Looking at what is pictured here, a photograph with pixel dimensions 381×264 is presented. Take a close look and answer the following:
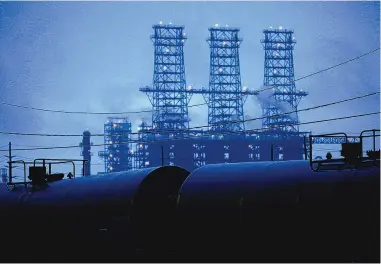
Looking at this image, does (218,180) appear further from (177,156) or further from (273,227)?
(177,156)

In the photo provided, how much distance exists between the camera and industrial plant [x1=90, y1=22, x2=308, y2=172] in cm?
13350

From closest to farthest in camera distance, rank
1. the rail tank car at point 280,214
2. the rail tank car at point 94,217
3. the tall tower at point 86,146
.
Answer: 1. the rail tank car at point 280,214
2. the rail tank car at point 94,217
3. the tall tower at point 86,146

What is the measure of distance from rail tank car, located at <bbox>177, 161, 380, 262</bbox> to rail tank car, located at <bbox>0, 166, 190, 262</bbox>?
3.86 ft

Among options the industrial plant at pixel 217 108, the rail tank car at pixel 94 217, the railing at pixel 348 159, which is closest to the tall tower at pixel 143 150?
the industrial plant at pixel 217 108

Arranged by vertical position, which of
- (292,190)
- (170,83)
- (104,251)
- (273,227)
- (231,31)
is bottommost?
(104,251)

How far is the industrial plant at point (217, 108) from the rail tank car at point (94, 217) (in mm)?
110053

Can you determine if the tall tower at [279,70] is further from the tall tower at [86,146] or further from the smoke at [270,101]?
the tall tower at [86,146]

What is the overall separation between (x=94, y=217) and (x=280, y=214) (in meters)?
5.80

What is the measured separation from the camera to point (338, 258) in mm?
11266

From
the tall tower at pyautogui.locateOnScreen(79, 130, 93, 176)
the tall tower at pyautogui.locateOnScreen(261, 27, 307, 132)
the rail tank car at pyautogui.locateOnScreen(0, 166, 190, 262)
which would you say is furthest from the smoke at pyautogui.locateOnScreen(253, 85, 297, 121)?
the rail tank car at pyautogui.locateOnScreen(0, 166, 190, 262)

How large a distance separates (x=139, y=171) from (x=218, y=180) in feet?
9.40

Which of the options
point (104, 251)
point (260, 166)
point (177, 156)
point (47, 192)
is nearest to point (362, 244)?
point (260, 166)

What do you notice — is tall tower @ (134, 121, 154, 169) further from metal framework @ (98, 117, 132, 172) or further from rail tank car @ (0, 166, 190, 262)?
rail tank car @ (0, 166, 190, 262)

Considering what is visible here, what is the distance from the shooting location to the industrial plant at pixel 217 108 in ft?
438
